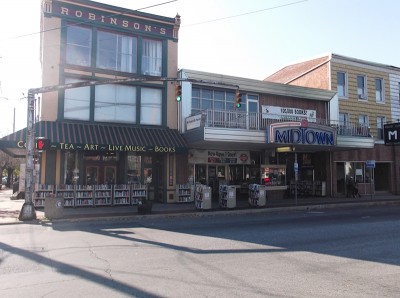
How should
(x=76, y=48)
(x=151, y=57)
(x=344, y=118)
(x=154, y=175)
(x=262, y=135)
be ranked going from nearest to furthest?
1. (x=76, y=48)
2. (x=262, y=135)
3. (x=154, y=175)
4. (x=151, y=57)
5. (x=344, y=118)

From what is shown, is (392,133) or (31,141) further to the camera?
(392,133)

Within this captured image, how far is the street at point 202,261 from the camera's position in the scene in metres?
5.95

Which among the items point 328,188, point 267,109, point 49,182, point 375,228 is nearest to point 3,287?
point 375,228

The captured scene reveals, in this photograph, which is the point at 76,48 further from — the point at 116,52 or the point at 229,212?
the point at 229,212

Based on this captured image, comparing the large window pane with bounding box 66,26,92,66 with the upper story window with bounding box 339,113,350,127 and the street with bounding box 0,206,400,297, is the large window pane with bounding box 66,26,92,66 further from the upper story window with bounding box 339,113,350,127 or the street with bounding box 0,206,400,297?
the upper story window with bounding box 339,113,350,127

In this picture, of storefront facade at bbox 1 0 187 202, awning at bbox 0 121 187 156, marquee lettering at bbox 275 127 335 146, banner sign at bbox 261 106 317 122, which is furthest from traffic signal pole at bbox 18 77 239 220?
banner sign at bbox 261 106 317 122

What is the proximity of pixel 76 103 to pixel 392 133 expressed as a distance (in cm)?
2214

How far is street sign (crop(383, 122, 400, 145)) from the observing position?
A: 90.1 feet

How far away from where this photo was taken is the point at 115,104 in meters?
21.0

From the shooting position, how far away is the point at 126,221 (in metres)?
15.6

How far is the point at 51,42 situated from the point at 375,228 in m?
17.2

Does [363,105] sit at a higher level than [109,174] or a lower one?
higher

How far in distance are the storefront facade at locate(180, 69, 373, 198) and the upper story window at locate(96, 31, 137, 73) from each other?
3265mm

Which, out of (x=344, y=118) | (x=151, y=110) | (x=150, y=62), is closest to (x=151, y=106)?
(x=151, y=110)
